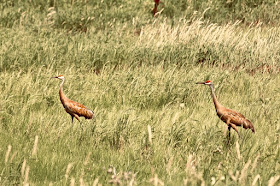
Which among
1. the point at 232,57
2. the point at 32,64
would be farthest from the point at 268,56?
the point at 32,64

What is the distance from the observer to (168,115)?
543 centimetres

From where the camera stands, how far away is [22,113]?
17.3ft

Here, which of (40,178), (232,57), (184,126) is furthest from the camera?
(232,57)

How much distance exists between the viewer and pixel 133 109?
5215 millimetres

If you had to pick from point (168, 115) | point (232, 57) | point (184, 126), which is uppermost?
point (184, 126)

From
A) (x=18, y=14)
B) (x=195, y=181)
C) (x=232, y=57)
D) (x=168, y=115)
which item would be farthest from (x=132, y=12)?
(x=195, y=181)

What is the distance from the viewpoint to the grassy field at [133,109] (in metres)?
3.63

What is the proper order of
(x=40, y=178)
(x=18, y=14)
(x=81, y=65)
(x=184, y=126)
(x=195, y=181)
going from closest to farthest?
(x=195, y=181)
(x=40, y=178)
(x=184, y=126)
(x=81, y=65)
(x=18, y=14)

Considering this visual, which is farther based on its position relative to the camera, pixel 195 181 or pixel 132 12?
pixel 132 12

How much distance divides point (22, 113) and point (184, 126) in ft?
6.76

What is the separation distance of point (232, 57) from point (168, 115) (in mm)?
4074

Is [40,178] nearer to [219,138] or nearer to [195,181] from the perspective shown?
[195,181]

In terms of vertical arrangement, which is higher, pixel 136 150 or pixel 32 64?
pixel 136 150

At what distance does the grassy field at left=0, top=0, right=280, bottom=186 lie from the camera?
3627 millimetres
